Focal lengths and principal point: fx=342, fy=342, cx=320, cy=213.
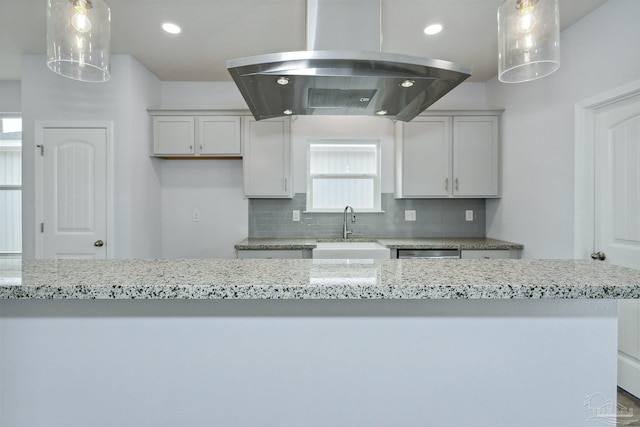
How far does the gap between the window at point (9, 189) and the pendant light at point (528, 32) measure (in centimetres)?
484

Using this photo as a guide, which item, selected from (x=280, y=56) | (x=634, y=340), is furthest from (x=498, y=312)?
(x=634, y=340)

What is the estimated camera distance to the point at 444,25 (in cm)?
265

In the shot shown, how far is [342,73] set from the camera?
1.48 m

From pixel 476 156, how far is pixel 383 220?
1.17 metres

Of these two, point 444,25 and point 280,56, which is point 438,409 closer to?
point 280,56

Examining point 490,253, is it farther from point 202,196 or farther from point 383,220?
point 202,196

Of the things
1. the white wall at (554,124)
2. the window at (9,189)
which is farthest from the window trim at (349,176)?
the window at (9,189)

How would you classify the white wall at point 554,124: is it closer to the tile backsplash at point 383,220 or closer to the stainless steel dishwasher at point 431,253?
the tile backsplash at point 383,220

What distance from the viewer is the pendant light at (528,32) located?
50.8 inches

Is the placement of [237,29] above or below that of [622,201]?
above

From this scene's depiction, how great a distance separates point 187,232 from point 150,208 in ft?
1.57

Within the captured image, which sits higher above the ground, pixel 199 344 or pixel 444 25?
pixel 444 25

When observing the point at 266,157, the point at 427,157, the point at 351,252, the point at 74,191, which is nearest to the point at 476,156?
the point at 427,157


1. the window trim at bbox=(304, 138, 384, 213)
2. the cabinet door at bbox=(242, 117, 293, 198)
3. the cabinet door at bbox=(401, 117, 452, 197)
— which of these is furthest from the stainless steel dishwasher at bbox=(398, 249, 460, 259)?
the cabinet door at bbox=(242, 117, 293, 198)
